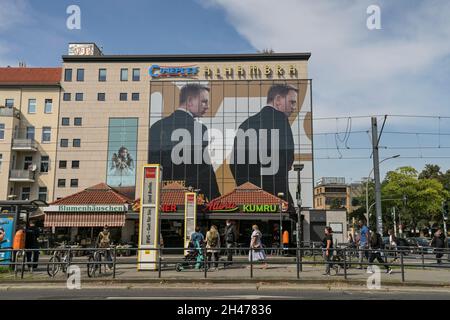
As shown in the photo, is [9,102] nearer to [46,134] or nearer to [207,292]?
[46,134]

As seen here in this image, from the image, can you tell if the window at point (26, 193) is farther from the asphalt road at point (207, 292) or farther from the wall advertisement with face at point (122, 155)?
the asphalt road at point (207, 292)

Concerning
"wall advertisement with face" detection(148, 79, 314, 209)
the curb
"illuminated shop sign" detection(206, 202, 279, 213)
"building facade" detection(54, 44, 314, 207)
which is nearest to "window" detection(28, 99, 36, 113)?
"building facade" detection(54, 44, 314, 207)

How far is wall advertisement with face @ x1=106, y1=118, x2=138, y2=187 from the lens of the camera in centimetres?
4762

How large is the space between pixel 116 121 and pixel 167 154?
24.3 ft

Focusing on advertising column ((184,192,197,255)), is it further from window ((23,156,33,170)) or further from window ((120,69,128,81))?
window ((23,156,33,170))

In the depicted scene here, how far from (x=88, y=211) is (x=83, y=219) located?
783 mm

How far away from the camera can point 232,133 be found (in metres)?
46.7

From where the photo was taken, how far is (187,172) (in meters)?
46.1

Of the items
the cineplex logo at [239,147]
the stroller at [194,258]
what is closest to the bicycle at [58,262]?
the stroller at [194,258]

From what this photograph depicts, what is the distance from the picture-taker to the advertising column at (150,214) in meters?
16.2

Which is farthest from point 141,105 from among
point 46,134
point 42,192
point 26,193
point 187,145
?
point 26,193

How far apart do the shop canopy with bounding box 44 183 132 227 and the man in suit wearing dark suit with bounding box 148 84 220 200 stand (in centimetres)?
1082
